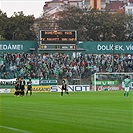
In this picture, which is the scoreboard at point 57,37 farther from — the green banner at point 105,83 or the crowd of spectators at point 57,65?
the green banner at point 105,83

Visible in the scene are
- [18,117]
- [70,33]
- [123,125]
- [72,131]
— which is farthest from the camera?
[70,33]

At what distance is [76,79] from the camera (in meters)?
65.3

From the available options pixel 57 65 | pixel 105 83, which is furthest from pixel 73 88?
pixel 105 83

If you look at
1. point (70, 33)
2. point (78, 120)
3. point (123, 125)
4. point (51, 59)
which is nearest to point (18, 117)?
point (78, 120)

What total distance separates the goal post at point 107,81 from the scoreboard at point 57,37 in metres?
5.38

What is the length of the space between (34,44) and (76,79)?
23.3ft

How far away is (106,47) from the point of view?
71.7 meters

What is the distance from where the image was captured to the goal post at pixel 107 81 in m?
66.4

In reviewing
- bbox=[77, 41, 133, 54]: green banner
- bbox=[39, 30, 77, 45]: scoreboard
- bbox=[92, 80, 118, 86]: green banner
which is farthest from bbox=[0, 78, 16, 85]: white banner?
bbox=[77, 41, 133, 54]: green banner

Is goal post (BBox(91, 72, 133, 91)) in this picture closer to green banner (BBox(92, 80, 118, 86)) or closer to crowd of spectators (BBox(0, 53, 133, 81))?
green banner (BBox(92, 80, 118, 86))

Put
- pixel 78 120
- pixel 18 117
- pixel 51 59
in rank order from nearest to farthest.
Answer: pixel 78 120, pixel 18 117, pixel 51 59

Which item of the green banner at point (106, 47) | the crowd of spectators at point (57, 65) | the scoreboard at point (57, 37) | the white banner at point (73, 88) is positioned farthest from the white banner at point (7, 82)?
the green banner at point (106, 47)

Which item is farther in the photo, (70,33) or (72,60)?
(72,60)

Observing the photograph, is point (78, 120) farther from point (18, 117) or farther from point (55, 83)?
point (55, 83)
